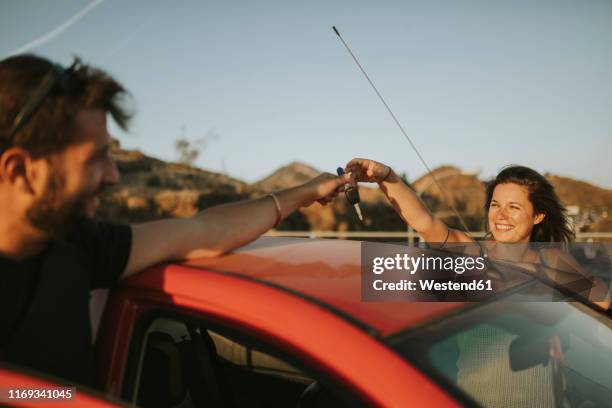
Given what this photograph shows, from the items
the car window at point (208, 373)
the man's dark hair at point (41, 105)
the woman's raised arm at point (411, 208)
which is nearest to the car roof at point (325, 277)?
the car window at point (208, 373)

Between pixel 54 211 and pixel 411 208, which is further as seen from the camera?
pixel 411 208

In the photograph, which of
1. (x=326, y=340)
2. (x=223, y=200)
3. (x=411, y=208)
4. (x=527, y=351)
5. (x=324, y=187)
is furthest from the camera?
(x=223, y=200)

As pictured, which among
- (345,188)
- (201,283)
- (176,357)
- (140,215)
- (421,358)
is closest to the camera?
(421,358)

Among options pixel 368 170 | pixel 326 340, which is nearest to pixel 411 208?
pixel 368 170

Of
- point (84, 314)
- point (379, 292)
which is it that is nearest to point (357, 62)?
point (379, 292)

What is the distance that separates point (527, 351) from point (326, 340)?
0.91 metres

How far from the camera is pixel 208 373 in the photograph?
1.81 m

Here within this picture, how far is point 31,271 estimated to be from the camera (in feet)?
4.41

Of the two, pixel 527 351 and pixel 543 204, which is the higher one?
pixel 543 204

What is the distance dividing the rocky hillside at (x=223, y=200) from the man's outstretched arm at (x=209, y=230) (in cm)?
2730

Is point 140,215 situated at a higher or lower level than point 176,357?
lower

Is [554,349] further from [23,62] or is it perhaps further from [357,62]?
[23,62]

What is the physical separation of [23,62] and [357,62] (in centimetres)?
135

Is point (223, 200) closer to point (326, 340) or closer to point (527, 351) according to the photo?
point (527, 351)
